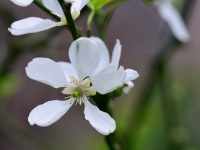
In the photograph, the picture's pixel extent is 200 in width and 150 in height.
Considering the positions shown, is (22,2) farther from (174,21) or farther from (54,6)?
(174,21)

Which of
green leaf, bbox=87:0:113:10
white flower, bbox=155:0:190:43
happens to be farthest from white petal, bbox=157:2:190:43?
green leaf, bbox=87:0:113:10

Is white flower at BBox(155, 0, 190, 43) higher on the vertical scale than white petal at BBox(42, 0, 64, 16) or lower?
lower

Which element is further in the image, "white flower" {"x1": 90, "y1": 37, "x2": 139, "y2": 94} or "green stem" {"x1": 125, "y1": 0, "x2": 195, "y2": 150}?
"green stem" {"x1": 125, "y1": 0, "x2": 195, "y2": 150}

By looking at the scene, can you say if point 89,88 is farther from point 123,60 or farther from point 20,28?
point 123,60

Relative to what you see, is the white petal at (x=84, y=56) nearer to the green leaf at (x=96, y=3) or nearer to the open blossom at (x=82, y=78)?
the open blossom at (x=82, y=78)

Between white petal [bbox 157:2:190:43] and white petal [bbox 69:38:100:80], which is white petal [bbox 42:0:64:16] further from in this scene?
white petal [bbox 157:2:190:43]

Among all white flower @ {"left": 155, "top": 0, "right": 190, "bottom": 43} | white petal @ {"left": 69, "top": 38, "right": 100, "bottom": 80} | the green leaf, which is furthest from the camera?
white flower @ {"left": 155, "top": 0, "right": 190, "bottom": 43}

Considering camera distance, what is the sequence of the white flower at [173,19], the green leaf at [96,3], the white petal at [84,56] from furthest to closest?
the white flower at [173,19] < the green leaf at [96,3] < the white petal at [84,56]

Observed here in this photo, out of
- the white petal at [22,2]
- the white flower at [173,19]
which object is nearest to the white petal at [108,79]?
the white petal at [22,2]

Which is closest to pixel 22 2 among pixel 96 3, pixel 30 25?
pixel 30 25
